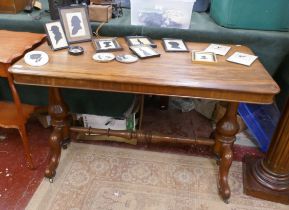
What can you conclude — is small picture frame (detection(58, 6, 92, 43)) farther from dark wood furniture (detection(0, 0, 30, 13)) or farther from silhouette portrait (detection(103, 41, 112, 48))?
dark wood furniture (detection(0, 0, 30, 13))

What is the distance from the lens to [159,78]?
3.75 feet

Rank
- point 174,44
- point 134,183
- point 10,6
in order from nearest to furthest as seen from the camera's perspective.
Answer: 1. point 174,44
2. point 134,183
3. point 10,6

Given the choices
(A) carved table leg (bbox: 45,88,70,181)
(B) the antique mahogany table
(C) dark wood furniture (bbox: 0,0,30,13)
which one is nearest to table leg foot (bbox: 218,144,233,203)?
(B) the antique mahogany table

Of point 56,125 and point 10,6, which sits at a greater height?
point 10,6

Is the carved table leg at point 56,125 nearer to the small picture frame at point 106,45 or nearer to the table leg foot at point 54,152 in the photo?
the table leg foot at point 54,152

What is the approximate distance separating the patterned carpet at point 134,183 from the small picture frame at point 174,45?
0.75 m

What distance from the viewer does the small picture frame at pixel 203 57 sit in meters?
1.29

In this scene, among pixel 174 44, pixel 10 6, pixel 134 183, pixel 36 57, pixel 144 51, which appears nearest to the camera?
pixel 36 57

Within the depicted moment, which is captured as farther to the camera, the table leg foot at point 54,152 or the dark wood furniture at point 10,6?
the dark wood furniture at point 10,6

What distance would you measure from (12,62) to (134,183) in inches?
37.3

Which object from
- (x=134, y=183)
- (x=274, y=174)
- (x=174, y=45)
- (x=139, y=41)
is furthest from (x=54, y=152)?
(x=274, y=174)

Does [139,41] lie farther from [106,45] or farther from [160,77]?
[160,77]

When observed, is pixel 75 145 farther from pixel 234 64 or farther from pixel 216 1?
pixel 216 1

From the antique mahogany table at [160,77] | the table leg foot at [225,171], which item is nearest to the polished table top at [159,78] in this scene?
the antique mahogany table at [160,77]
